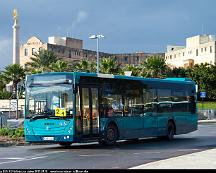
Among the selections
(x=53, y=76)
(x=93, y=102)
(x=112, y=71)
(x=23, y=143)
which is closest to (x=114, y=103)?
(x=93, y=102)

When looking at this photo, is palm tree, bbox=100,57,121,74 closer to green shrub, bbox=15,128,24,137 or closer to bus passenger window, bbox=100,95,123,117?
green shrub, bbox=15,128,24,137

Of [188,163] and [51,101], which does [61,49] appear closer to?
[51,101]

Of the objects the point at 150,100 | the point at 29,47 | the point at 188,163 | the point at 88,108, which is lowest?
the point at 188,163

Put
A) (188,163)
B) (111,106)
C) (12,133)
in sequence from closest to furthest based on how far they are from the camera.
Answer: (188,163)
(111,106)
(12,133)

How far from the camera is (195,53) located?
151m

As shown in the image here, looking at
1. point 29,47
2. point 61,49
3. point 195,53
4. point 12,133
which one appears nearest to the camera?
point 12,133

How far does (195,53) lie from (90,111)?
133750mm

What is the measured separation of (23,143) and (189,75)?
286ft

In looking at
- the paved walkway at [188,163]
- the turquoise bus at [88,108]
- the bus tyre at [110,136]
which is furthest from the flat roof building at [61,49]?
the paved walkway at [188,163]

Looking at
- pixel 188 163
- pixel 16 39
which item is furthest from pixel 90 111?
pixel 16 39

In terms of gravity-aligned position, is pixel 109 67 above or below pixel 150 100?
above

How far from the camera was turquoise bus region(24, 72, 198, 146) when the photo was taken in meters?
19.9

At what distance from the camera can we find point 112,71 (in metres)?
72.7

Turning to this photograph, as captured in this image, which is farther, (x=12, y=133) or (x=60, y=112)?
(x=12, y=133)
